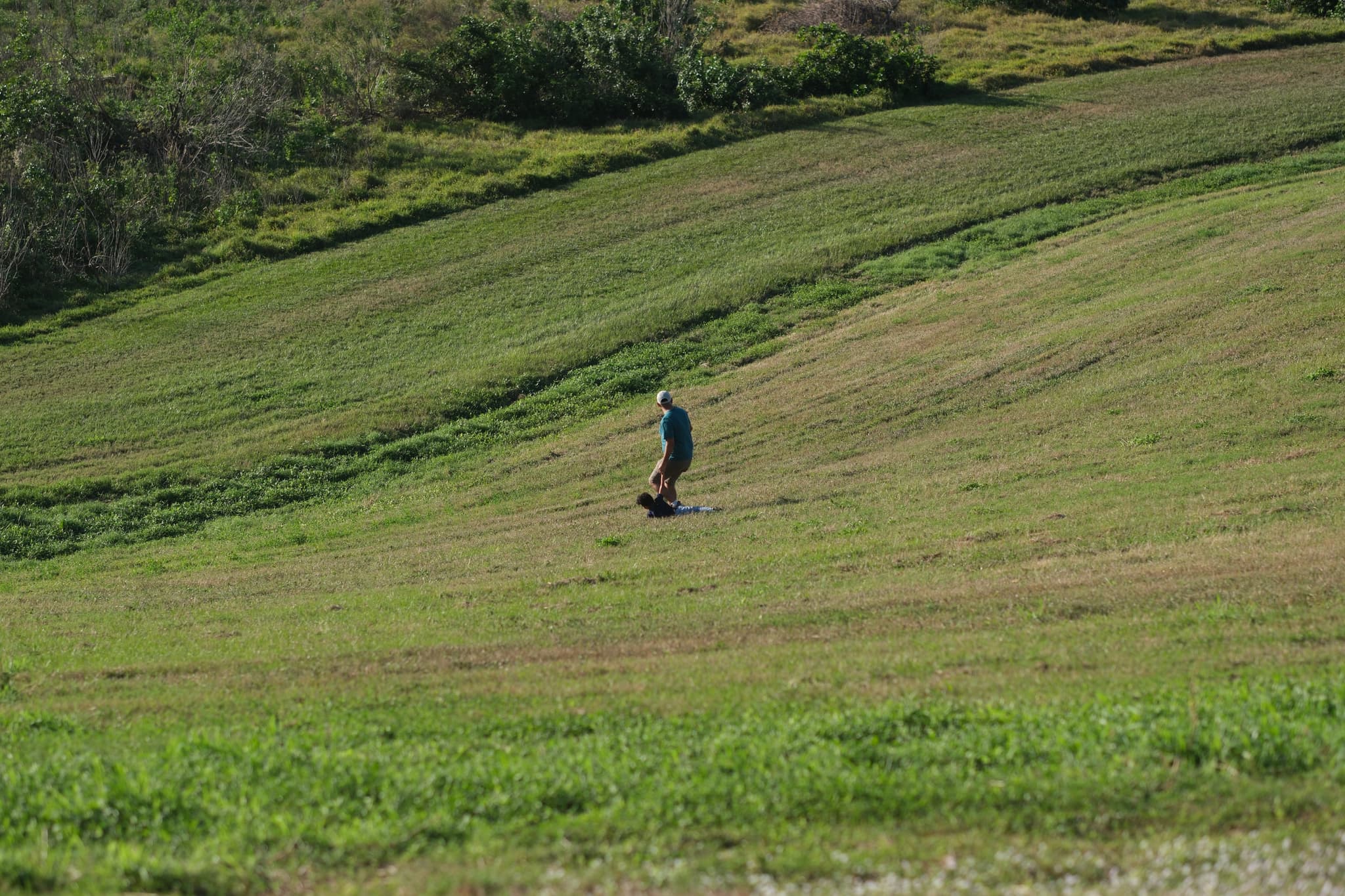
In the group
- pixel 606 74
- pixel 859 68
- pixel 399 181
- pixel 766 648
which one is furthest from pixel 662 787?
pixel 859 68

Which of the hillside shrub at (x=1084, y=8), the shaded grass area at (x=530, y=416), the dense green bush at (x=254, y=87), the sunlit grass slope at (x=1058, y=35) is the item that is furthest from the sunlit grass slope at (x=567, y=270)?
the hillside shrub at (x=1084, y=8)

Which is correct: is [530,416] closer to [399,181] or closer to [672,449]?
[672,449]

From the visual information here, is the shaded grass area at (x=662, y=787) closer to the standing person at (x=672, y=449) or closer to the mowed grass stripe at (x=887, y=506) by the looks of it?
the mowed grass stripe at (x=887, y=506)

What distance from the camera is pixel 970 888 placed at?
6270 millimetres

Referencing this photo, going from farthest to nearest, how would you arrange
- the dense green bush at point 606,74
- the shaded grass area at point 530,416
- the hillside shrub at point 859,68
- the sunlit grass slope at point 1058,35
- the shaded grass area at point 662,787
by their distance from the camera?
the sunlit grass slope at point 1058,35
the hillside shrub at point 859,68
the dense green bush at point 606,74
the shaded grass area at point 530,416
the shaded grass area at point 662,787

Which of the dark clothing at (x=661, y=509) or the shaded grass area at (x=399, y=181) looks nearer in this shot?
the dark clothing at (x=661, y=509)

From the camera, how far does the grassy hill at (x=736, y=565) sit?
6953mm

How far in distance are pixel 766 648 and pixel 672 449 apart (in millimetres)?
7491

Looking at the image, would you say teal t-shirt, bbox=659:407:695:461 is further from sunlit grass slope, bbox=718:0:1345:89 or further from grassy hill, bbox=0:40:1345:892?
sunlit grass slope, bbox=718:0:1345:89

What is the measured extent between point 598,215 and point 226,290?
11372 mm

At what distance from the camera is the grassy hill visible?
6953 mm

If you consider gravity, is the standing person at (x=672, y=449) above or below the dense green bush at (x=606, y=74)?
below

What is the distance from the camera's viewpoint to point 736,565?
46.6 ft

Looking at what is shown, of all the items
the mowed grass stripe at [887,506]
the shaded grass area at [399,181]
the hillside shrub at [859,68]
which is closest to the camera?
the mowed grass stripe at [887,506]
